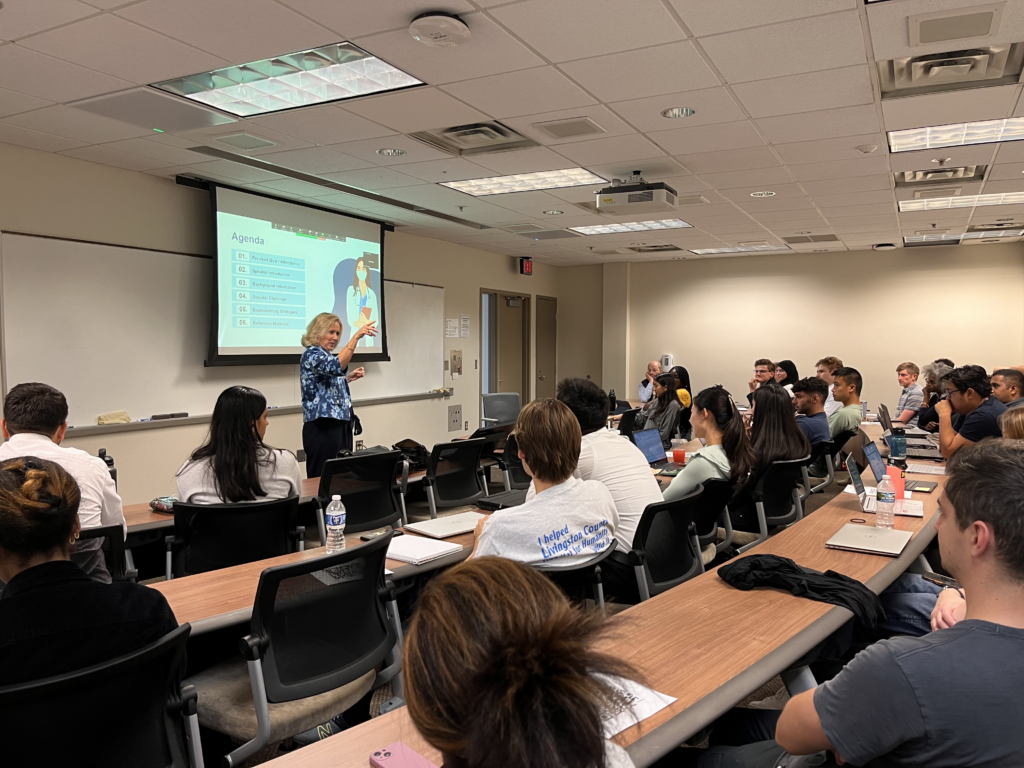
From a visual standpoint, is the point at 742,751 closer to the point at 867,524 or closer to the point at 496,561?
the point at 496,561

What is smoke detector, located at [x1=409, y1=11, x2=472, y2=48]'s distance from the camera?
2.84 metres

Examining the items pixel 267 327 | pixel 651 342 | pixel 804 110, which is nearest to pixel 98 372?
pixel 267 327

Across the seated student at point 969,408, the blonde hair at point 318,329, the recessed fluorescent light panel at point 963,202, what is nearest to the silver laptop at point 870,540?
the seated student at point 969,408

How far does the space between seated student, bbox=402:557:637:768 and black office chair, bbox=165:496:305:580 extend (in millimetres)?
2101

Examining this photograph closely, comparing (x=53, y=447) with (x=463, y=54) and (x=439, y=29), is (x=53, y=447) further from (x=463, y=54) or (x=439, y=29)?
(x=463, y=54)

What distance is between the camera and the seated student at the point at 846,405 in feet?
18.4

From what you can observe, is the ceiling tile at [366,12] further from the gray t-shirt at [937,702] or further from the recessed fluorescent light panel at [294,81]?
→ the gray t-shirt at [937,702]

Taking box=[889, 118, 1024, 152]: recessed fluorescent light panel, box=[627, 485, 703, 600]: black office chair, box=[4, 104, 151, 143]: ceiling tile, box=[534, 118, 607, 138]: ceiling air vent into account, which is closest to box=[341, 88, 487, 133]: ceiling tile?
box=[534, 118, 607, 138]: ceiling air vent

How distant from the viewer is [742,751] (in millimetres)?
1521

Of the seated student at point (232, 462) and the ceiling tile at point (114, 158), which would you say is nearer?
the seated student at point (232, 462)

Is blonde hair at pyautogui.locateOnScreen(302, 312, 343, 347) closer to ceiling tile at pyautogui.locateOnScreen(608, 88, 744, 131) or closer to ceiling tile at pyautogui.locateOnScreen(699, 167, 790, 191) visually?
ceiling tile at pyautogui.locateOnScreen(608, 88, 744, 131)

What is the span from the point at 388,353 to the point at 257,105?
426 centimetres

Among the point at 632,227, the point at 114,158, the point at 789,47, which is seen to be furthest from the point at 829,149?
the point at 114,158

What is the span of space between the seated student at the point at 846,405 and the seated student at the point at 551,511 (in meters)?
3.85
